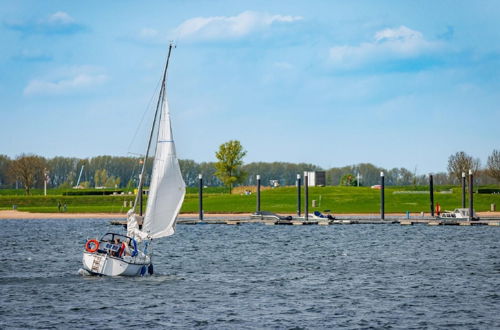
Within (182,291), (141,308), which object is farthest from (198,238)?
(141,308)

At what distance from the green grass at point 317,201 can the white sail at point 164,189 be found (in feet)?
278

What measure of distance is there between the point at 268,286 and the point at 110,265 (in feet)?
33.3

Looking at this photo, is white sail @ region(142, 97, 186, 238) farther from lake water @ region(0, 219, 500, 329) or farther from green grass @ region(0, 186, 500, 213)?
green grass @ region(0, 186, 500, 213)

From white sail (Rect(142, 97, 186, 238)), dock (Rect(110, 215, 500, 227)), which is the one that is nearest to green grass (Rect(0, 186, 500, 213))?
dock (Rect(110, 215, 500, 227))

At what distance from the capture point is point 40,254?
→ 73.6 m

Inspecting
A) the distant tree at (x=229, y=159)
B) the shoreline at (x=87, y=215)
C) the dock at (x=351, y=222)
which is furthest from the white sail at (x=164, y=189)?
the distant tree at (x=229, y=159)

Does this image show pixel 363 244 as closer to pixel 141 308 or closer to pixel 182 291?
pixel 182 291

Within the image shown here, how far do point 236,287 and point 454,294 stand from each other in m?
13.3

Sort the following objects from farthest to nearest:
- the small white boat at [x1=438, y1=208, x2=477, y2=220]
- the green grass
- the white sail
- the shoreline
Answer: the green grass, the shoreline, the small white boat at [x1=438, y1=208, x2=477, y2=220], the white sail

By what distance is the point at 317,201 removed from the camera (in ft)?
495

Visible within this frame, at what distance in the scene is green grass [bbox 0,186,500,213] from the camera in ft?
473

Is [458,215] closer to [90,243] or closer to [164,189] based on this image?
[164,189]

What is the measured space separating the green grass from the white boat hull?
3303 inches

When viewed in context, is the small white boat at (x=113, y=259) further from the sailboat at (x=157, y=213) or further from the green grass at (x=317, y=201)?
the green grass at (x=317, y=201)
